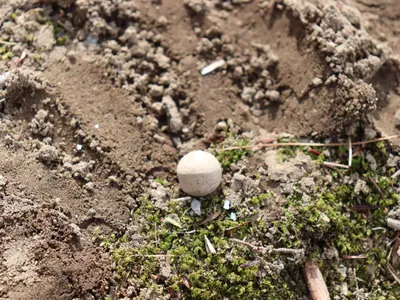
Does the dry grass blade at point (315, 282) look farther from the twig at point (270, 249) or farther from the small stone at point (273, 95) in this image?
the small stone at point (273, 95)

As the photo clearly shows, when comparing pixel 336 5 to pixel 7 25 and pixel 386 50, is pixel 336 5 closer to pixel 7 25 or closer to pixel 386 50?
pixel 386 50

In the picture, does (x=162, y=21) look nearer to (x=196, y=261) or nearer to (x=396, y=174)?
(x=196, y=261)

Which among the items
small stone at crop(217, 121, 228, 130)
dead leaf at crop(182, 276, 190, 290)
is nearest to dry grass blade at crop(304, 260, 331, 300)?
dead leaf at crop(182, 276, 190, 290)

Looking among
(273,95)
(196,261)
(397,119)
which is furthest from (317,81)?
(196,261)

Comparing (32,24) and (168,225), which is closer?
(168,225)

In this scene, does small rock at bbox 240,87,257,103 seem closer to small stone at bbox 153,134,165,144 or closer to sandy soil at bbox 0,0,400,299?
sandy soil at bbox 0,0,400,299

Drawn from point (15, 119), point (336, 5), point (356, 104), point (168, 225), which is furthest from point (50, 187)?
point (336, 5)
